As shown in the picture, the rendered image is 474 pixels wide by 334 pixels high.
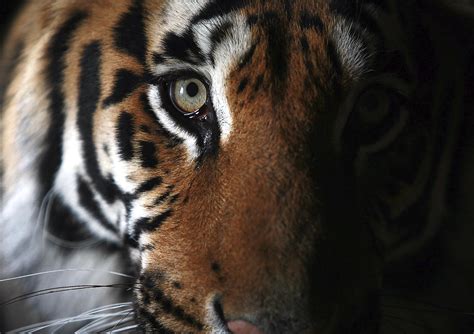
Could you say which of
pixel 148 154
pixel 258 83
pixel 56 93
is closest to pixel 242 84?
pixel 258 83

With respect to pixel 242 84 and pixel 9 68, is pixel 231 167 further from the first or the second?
pixel 9 68

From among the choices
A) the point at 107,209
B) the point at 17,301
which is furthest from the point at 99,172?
the point at 17,301

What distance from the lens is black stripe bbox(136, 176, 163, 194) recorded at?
563 mm

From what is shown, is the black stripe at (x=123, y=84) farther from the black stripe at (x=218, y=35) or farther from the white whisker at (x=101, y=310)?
the white whisker at (x=101, y=310)

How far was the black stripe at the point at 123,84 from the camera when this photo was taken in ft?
1.85

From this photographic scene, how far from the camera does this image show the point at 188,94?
541 mm

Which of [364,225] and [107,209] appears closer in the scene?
[364,225]

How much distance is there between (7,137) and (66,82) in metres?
0.09

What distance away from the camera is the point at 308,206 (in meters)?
0.48

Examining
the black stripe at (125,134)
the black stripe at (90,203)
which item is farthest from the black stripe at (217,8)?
the black stripe at (90,203)

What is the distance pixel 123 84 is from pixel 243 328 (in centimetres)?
26

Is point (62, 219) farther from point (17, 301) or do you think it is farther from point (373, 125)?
point (373, 125)

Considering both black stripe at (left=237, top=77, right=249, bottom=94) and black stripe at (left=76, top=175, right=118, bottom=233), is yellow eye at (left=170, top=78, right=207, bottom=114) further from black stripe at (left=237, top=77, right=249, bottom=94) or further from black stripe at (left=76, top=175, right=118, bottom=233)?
black stripe at (left=76, top=175, right=118, bottom=233)

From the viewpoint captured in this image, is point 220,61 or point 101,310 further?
point 101,310
